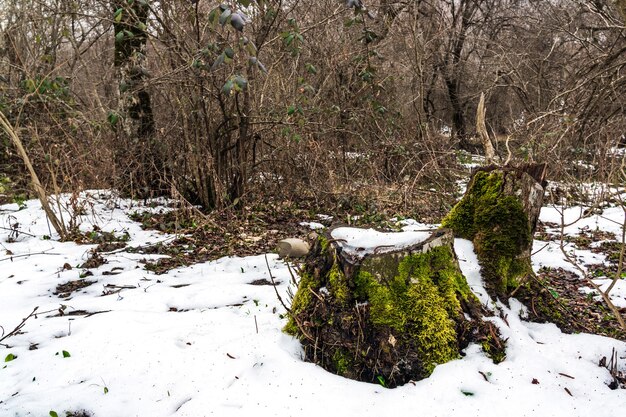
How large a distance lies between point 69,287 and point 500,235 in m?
3.35

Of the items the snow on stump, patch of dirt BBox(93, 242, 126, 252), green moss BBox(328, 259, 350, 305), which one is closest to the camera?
the snow on stump

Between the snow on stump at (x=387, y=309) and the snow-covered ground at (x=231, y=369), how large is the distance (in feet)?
0.28

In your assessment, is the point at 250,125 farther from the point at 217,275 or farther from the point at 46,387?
the point at 46,387

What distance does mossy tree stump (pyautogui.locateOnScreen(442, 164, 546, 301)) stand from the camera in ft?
8.73

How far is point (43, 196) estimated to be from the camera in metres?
4.43

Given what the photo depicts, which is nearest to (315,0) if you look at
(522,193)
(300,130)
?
(300,130)

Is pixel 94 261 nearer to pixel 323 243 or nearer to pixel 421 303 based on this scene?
pixel 323 243

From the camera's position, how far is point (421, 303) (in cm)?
217

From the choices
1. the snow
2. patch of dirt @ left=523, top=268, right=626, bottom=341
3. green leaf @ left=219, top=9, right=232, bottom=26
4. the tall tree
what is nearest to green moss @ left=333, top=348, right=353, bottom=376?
the snow

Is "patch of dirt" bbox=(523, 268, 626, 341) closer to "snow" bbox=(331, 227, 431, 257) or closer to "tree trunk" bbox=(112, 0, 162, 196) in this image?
"snow" bbox=(331, 227, 431, 257)

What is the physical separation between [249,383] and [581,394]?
1.55 m

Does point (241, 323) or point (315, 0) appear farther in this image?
point (315, 0)

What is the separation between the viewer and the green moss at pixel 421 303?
2119mm

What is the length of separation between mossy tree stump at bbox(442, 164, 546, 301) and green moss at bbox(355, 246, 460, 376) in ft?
1.70
